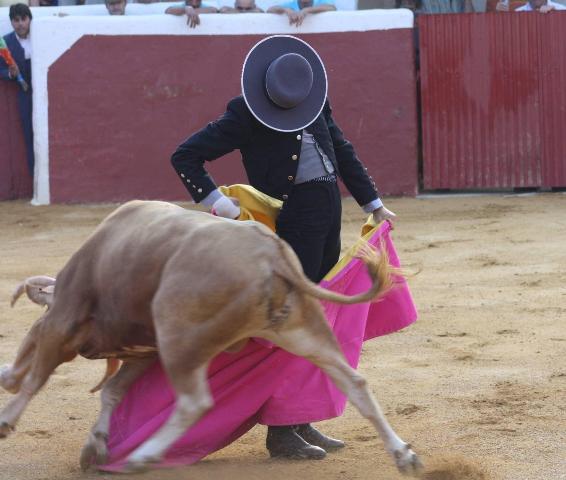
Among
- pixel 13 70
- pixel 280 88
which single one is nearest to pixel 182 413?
pixel 280 88

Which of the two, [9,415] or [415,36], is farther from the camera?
[415,36]

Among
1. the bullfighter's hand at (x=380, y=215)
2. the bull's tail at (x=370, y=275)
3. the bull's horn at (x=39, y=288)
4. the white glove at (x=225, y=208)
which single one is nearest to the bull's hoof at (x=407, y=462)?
the bull's tail at (x=370, y=275)

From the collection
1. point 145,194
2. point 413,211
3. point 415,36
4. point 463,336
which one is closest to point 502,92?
point 415,36

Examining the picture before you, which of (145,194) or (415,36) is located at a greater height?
(415,36)

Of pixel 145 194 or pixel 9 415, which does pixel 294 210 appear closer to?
pixel 9 415

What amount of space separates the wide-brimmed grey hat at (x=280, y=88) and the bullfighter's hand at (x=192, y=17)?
6.53m

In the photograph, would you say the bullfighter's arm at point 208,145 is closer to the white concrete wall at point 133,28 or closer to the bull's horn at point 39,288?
the bull's horn at point 39,288

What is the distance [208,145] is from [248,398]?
862mm

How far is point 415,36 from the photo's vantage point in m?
10.6

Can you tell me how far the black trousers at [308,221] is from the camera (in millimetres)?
3850

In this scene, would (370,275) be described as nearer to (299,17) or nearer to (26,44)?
(299,17)

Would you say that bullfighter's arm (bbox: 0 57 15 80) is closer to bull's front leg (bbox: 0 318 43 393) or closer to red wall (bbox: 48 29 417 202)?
red wall (bbox: 48 29 417 202)

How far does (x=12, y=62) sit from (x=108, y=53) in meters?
0.89

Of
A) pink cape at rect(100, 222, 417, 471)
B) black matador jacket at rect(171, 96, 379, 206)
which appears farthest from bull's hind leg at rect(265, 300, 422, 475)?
black matador jacket at rect(171, 96, 379, 206)
